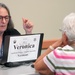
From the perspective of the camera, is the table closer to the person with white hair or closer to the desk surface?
the desk surface

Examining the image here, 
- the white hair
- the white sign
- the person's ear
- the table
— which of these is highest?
Answer: the white hair

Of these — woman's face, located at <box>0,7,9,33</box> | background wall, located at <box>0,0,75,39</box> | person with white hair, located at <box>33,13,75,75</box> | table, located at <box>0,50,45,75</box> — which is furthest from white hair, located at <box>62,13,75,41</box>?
background wall, located at <box>0,0,75,39</box>

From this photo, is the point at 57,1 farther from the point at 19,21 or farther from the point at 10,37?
the point at 10,37

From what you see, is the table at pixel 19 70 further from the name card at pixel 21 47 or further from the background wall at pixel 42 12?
the background wall at pixel 42 12

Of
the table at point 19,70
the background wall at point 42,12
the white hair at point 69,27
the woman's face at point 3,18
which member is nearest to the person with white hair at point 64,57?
the white hair at point 69,27

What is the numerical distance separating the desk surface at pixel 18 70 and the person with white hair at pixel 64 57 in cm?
18

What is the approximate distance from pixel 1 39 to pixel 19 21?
62 cm

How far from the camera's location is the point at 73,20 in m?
1.50

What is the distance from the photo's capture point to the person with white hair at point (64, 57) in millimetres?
1424

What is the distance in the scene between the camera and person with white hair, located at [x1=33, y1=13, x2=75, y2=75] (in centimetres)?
142

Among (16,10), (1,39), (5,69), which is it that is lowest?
(5,69)

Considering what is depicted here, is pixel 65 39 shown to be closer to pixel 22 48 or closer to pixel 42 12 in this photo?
pixel 22 48

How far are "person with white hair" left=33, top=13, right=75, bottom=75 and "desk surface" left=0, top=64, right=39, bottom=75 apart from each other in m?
0.18

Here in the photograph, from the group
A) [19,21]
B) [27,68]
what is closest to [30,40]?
[27,68]
